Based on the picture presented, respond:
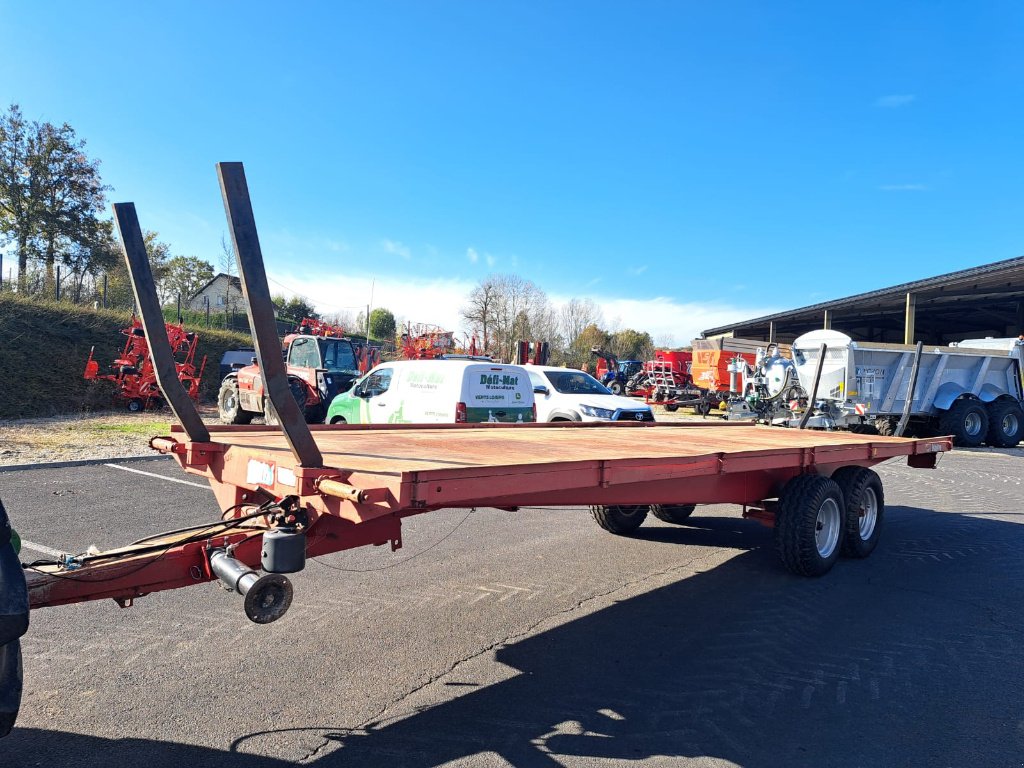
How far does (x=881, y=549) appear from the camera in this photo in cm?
693

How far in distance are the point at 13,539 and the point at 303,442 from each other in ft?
3.63

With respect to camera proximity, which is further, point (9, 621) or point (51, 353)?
point (51, 353)

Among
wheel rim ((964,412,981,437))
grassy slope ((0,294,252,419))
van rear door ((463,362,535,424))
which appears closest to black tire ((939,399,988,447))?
wheel rim ((964,412,981,437))

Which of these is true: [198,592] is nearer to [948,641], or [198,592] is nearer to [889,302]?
[948,641]

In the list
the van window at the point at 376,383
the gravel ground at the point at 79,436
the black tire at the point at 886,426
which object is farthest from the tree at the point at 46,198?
the black tire at the point at 886,426

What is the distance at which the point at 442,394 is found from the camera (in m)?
10.5

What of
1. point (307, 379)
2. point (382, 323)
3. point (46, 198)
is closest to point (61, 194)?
point (46, 198)

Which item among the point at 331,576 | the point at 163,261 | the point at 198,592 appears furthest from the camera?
A: the point at 163,261

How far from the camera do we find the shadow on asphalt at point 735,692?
3113mm

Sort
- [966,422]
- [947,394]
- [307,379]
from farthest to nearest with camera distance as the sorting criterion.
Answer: [947,394], [966,422], [307,379]

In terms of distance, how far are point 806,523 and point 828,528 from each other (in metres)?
0.60

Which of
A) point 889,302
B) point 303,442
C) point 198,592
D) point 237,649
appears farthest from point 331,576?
point 889,302

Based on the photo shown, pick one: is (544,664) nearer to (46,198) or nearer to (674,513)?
(674,513)

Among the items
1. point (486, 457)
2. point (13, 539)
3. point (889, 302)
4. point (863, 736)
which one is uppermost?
point (889, 302)
